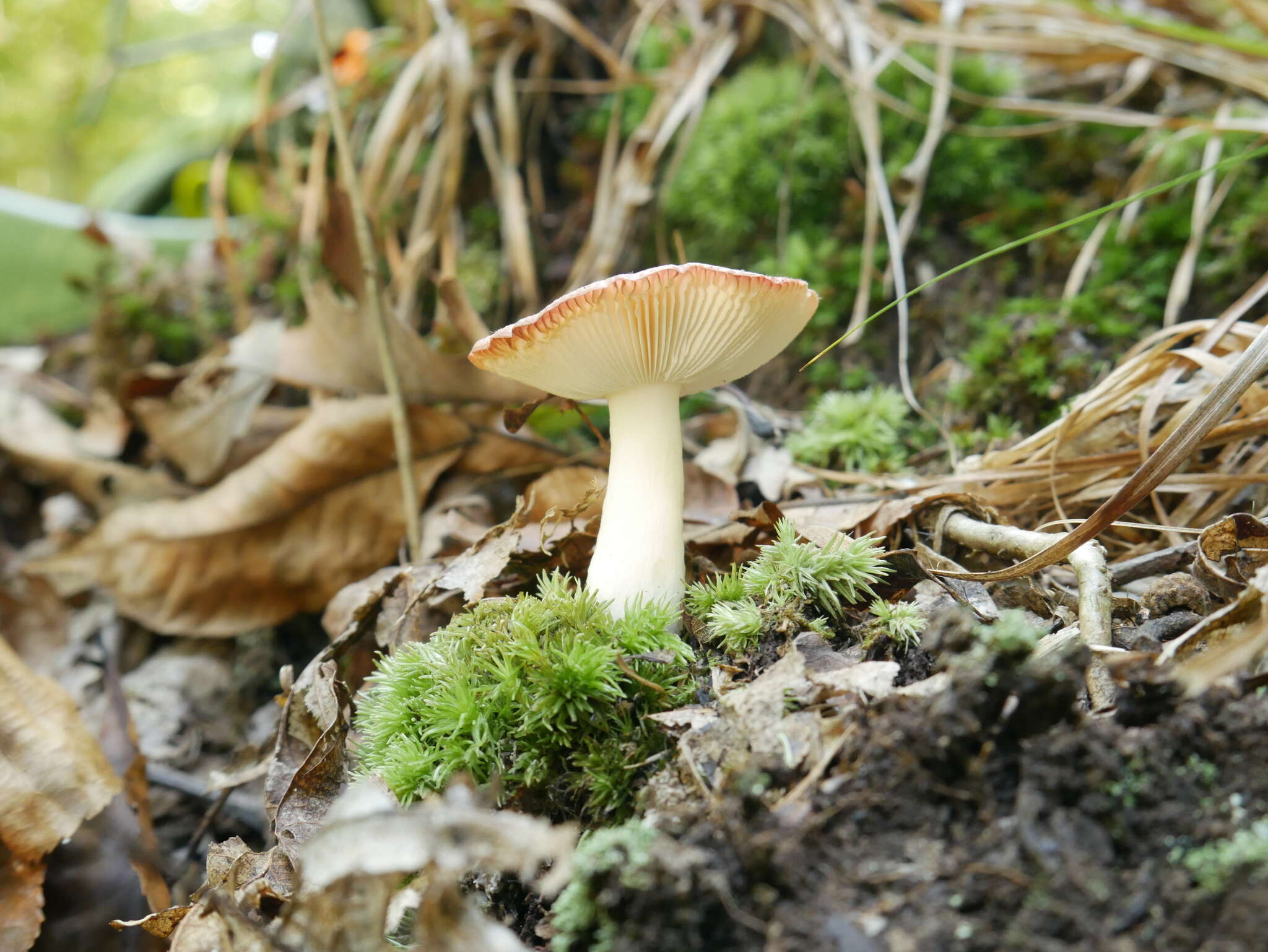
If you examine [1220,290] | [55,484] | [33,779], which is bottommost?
[33,779]

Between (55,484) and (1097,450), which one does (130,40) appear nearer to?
(55,484)

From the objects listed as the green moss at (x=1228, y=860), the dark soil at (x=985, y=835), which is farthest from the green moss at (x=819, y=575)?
the green moss at (x=1228, y=860)

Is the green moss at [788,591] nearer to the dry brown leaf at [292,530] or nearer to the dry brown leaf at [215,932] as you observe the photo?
the dry brown leaf at [215,932]

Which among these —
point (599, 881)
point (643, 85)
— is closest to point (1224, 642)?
point (599, 881)

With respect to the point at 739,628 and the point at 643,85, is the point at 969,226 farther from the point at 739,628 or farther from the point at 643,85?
the point at 739,628

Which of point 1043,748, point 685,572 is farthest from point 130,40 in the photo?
point 1043,748

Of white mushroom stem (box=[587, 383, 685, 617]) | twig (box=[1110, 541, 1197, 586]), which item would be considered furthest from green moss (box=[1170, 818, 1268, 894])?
white mushroom stem (box=[587, 383, 685, 617])
